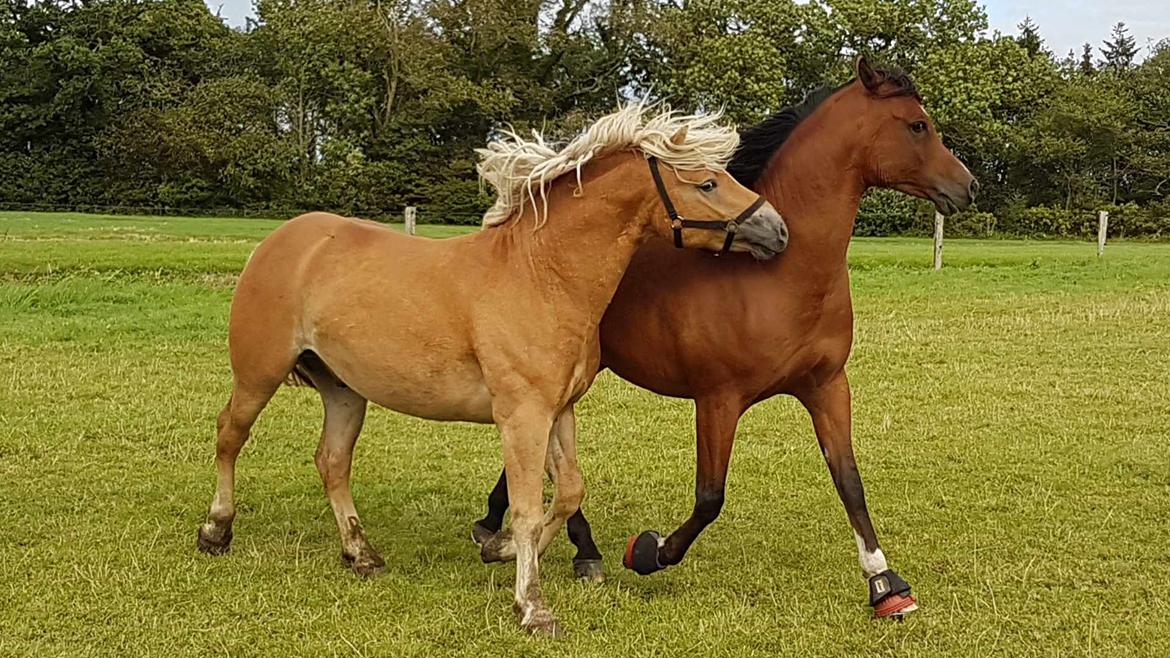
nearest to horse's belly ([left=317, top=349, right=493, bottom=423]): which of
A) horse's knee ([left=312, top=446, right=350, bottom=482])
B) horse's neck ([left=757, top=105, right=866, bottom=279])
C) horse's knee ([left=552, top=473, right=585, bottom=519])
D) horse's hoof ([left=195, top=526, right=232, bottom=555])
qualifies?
horse's knee ([left=552, top=473, right=585, bottom=519])

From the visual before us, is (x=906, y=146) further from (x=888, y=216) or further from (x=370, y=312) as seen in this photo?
(x=888, y=216)

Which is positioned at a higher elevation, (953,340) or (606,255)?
(606,255)

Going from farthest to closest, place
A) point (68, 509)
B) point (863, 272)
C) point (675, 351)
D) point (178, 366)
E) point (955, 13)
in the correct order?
point (955, 13), point (863, 272), point (178, 366), point (68, 509), point (675, 351)

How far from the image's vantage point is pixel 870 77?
458 cm

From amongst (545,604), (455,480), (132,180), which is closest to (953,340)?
(455,480)

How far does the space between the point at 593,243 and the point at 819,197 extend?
1.06 metres

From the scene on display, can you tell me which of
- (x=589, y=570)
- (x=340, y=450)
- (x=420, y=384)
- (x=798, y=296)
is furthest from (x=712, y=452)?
(x=340, y=450)

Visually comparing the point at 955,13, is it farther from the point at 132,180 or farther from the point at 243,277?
the point at 243,277

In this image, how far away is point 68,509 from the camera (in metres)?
5.91

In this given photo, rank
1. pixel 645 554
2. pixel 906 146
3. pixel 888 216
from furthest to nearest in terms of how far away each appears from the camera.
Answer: pixel 888 216 < pixel 645 554 < pixel 906 146

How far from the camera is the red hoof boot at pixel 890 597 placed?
4445 mm

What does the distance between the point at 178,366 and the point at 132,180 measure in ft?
121

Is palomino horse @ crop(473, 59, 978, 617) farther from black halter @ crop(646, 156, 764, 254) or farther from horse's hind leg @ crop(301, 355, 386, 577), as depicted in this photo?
horse's hind leg @ crop(301, 355, 386, 577)

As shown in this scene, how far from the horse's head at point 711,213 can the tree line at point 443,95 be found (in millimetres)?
35892
